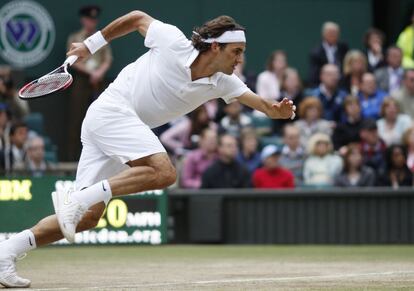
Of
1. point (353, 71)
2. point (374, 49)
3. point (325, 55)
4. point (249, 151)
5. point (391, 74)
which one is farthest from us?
point (374, 49)

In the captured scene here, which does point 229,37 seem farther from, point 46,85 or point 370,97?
point 370,97

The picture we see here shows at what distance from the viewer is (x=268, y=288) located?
739cm

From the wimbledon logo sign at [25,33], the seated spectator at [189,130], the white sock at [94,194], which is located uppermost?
the wimbledon logo sign at [25,33]

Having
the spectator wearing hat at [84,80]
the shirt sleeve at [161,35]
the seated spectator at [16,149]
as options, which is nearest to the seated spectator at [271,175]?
the seated spectator at [16,149]

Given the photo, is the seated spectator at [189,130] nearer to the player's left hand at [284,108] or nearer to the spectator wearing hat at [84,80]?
the spectator wearing hat at [84,80]

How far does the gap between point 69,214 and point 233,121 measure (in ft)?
26.1

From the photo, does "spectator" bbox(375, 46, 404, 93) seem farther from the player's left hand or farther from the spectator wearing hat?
the player's left hand

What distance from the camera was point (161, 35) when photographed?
25.8 feet

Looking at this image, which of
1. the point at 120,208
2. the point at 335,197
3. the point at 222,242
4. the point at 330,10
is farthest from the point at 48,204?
the point at 330,10

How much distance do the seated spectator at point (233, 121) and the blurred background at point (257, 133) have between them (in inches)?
0.8

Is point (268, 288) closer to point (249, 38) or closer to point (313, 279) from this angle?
point (313, 279)

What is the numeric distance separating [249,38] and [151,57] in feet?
32.5

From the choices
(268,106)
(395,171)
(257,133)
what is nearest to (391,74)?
(257,133)

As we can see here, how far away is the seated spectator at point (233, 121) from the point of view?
15000mm
